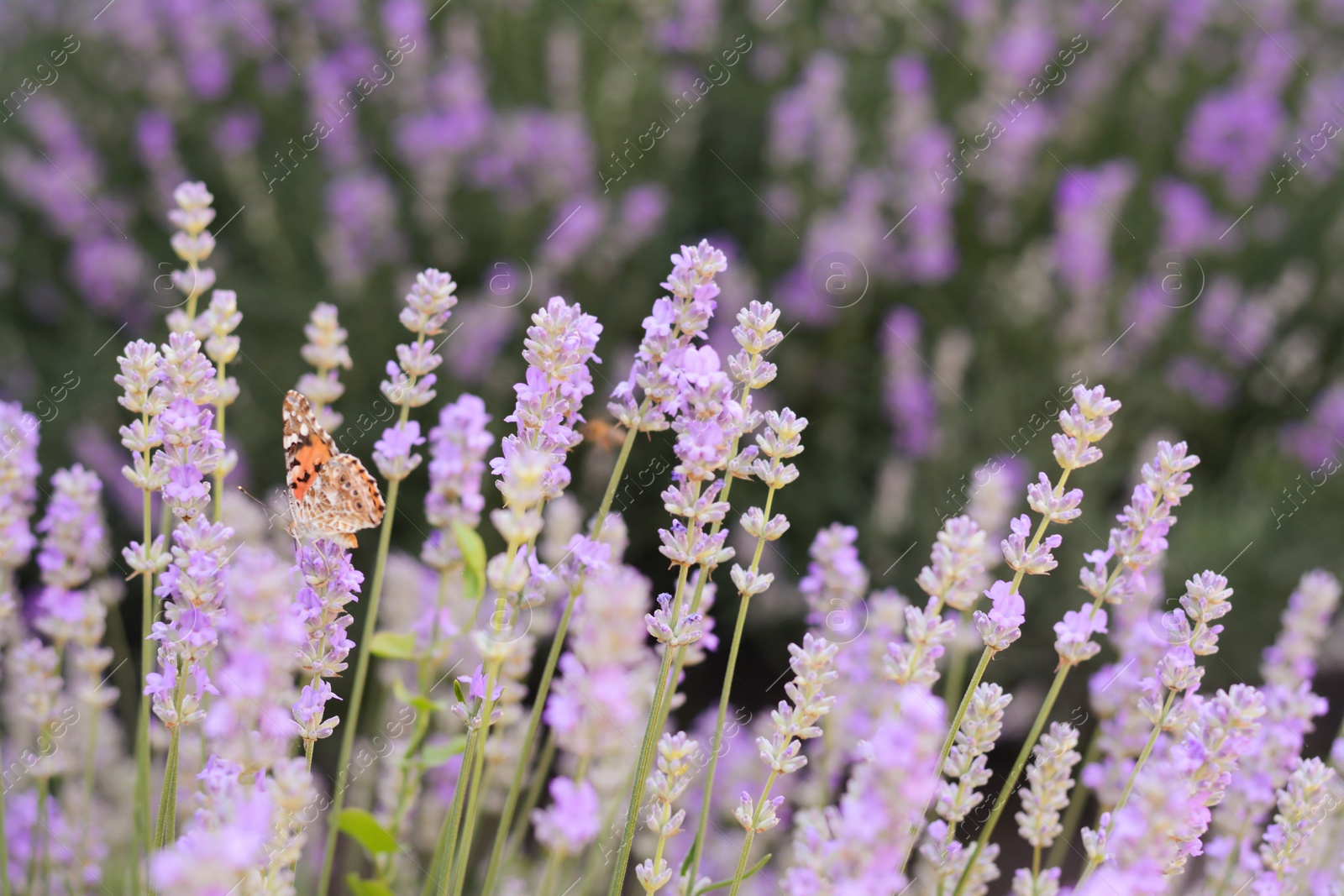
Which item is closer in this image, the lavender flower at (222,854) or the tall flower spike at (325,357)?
the lavender flower at (222,854)

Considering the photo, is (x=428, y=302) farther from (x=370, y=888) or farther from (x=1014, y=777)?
(x=1014, y=777)

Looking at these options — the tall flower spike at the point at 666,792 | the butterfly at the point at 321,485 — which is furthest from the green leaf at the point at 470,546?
the tall flower spike at the point at 666,792

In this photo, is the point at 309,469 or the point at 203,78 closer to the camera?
the point at 309,469

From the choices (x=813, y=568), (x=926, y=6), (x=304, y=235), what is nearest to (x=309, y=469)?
(x=813, y=568)

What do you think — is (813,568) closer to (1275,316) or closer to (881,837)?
(881,837)

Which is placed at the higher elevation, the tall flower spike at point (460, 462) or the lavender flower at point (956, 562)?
the tall flower spike at point (460, 462)

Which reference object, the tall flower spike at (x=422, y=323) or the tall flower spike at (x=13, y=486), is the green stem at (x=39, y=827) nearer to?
the tall flower spike at (x=13, y=486)

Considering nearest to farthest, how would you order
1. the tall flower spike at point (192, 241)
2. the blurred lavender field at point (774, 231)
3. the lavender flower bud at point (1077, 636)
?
the lavender flower bud at point (1077, 636) → the tall flower spike at point (192, 241) → the blurred lavender field at point (774, 231)

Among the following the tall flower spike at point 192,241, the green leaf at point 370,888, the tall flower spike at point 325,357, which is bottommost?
the green leaf at point 370,888
